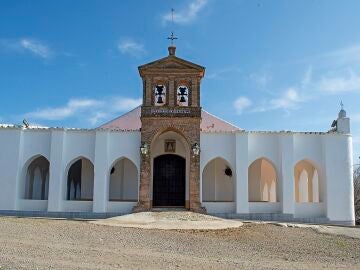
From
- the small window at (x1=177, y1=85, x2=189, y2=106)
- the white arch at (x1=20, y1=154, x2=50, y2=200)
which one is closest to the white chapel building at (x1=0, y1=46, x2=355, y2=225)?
the small window at (x1=177, y1=85, x2=189, y2=106)

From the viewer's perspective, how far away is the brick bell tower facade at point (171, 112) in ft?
58.5

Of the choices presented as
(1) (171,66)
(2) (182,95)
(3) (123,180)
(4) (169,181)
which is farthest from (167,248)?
(3) (123,180)

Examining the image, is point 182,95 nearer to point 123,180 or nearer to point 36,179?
point 123,180

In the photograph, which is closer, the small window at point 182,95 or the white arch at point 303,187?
the small window at point 182,95

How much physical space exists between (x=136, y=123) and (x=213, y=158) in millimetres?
6973

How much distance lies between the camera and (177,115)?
18094 millimetres

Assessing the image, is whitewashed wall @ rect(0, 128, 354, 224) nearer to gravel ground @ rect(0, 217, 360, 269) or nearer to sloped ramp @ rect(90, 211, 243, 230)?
sloped ramp @ rect(90, 211, 243, 230)

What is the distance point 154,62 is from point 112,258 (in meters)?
11.2

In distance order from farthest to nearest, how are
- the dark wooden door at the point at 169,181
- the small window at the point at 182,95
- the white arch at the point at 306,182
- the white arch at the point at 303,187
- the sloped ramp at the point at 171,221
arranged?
1. the white arch at the point at 303,187
2. the white arch at the point at 306,182
3. the dark wooden door at the point at 169,181
4. the small window at the point at 182,95
5. the sloped ramp at the point at 171,221

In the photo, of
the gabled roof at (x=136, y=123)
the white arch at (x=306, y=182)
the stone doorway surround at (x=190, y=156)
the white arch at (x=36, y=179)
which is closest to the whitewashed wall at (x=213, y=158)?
the stone doorway surround at (x=190, y=156)

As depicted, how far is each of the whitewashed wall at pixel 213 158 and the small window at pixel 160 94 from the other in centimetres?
177

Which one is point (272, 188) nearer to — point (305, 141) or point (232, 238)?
point (305, 141)

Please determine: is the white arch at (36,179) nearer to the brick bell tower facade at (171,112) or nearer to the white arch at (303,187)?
the brick bell tower facade at (171,112)

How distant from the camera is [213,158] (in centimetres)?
1841
